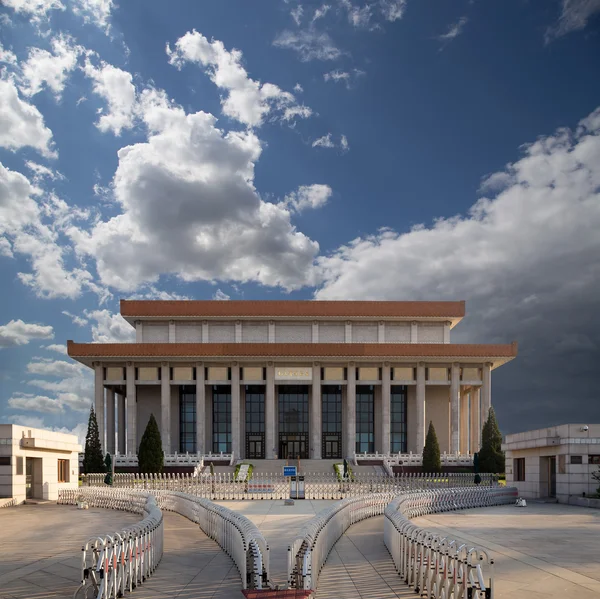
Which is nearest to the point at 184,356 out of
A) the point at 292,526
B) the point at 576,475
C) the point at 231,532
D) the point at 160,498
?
the point at 160,498

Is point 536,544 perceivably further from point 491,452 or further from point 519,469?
point 491,452

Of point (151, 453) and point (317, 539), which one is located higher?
point (317, 539)

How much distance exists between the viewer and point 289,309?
227ft

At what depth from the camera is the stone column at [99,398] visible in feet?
204

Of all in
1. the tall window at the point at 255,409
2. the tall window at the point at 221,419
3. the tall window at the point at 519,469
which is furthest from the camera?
the tall window at the point at 255,409

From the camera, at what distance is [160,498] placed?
1207 inches

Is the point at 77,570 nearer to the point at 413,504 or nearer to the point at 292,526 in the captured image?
the point at 292,526

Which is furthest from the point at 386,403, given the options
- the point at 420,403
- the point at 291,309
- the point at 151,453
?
the point at 151,453

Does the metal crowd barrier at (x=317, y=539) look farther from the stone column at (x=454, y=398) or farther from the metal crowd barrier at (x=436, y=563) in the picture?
the stone column at (x=454, y=398)

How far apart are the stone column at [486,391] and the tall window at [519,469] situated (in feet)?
78.0

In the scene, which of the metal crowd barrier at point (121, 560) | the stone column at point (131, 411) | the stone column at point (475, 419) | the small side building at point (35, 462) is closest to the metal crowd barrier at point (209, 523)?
the metal crowd barrier at point (121, 560)

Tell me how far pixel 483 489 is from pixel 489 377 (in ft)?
106

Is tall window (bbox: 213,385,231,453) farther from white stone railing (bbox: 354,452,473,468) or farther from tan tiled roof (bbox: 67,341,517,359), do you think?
white stone railing (bbox: 354,452,473,468)

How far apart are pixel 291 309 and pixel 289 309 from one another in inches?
7.4
